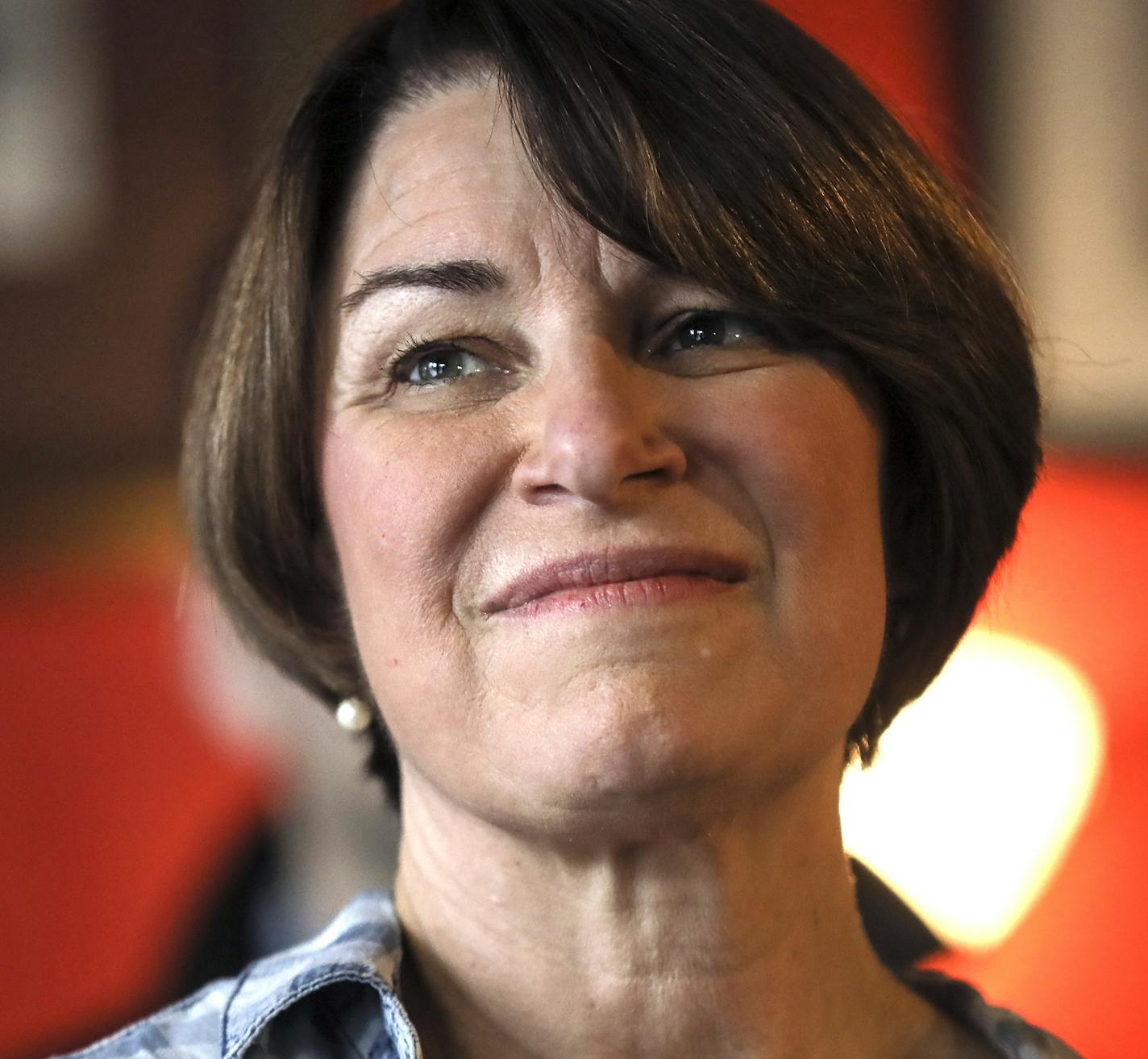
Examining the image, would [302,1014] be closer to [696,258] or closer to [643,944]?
[643,944]

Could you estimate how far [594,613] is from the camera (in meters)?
0.90

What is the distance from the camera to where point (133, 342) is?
2.37 m

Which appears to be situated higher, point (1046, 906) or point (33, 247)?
point (33, 247)

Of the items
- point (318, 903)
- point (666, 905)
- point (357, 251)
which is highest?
point (357, 251)

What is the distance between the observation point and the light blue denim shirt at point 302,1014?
96 cm

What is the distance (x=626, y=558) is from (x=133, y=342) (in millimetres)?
1680

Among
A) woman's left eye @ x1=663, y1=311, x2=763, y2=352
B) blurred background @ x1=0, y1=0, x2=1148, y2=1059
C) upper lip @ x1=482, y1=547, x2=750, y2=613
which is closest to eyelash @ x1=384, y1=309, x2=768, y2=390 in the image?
woman's left eye @ x1=663, y1=311, x2=763, y2=352

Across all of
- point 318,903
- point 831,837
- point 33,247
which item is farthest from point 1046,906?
point 33,247

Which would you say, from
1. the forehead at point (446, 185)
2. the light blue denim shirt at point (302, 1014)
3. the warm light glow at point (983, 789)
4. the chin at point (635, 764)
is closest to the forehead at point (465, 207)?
the forehead at point (446, 185)

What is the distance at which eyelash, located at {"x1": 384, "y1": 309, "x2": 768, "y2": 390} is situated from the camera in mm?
974

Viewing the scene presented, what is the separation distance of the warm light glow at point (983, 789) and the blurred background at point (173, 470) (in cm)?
9

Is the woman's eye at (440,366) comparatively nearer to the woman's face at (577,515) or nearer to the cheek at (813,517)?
the woman's face at (577,515)

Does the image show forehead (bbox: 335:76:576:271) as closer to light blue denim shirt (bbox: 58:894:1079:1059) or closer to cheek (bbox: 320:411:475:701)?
cheek (bbox: 320:411:475:701)

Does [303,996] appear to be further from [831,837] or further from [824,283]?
[824,283]
